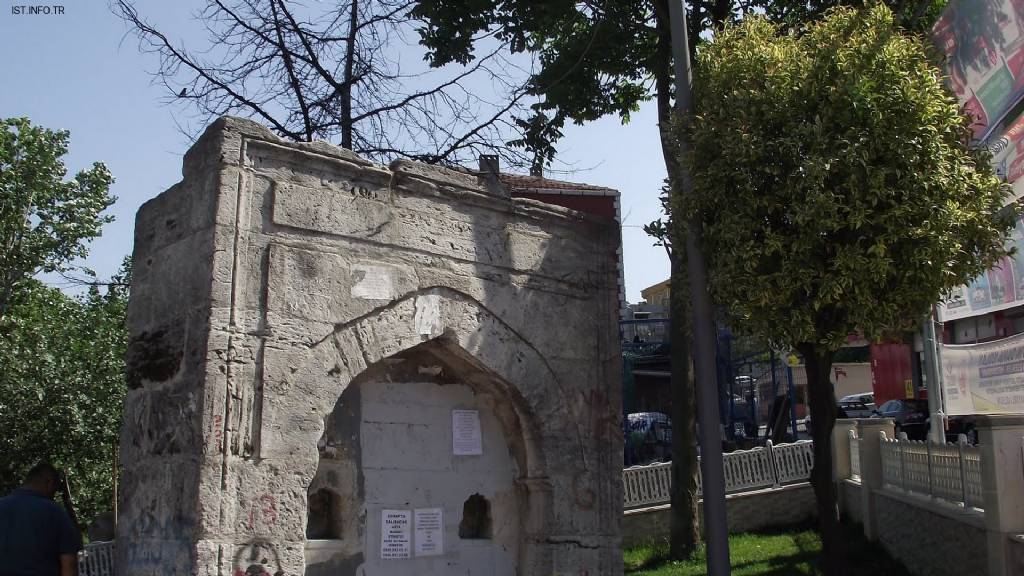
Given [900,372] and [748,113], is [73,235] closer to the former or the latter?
[748,113]

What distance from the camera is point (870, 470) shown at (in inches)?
481

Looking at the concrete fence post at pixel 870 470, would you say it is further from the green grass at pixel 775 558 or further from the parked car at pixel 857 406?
the parked car at pixel 857 406

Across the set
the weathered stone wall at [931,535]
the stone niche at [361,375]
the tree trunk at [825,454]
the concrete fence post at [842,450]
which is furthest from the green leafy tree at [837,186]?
the concrete fence post at [842,450]

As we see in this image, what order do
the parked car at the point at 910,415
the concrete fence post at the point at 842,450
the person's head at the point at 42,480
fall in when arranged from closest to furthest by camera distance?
the person's head at the point at 42,480
the concrete fence post at the point at 842,450
the parked car at the point at 910,415

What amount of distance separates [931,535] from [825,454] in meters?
3.90

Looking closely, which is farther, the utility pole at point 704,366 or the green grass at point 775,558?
the green grass at point 775,558

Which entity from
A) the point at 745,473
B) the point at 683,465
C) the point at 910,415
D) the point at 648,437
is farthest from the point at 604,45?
the point at 910,415

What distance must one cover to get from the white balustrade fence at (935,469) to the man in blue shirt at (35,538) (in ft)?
24.1

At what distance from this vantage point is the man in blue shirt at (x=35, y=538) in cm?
516

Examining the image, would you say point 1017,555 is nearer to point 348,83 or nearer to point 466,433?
point 466,433

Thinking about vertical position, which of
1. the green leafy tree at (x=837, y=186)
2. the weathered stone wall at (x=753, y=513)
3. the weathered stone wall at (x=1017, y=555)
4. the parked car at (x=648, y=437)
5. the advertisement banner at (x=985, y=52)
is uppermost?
the advertisement banner at (x=985, y=52)

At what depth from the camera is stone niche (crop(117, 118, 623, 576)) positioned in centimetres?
498

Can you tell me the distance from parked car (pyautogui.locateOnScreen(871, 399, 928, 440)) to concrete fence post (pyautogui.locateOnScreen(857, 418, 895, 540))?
7.97m

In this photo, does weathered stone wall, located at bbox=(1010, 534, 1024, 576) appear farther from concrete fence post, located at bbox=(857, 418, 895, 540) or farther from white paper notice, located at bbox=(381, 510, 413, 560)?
white paper notice, located at bbox=(381, 510, 413, 560)
